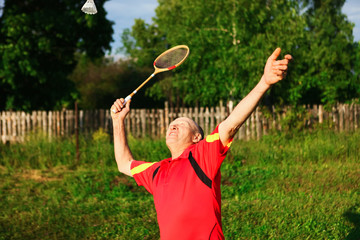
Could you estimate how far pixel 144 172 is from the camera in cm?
318

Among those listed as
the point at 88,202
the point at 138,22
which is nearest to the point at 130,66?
the point at 138,22

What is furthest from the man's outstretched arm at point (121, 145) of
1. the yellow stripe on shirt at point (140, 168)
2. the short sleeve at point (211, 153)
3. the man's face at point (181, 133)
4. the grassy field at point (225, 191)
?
the grassy field at point (225, 191)

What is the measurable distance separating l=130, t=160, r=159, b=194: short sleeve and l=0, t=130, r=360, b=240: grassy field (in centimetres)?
302

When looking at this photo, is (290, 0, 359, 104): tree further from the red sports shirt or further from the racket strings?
the red sports shirt

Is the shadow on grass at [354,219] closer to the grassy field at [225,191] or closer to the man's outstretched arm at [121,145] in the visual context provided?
the grassy field at [225,191]

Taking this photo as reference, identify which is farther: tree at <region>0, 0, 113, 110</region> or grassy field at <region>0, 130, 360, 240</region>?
tree at <region>0, 0, 113, 110</region>

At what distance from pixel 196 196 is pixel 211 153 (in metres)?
0.29

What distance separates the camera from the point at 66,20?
19.0m

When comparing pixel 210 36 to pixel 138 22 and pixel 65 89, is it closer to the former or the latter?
pixel 65 89

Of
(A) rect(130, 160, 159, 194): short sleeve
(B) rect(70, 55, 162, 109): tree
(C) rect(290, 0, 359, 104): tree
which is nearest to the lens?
(A) rect(130, 160, 159, 194): short sleeve

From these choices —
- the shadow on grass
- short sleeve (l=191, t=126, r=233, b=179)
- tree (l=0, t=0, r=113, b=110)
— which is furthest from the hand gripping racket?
tree (l=0, t=0, r=113, b=110)

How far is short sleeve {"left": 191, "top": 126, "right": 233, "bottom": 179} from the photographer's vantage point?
2.68m

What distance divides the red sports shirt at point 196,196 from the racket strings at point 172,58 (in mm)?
1563

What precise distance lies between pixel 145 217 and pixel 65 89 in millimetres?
15423
